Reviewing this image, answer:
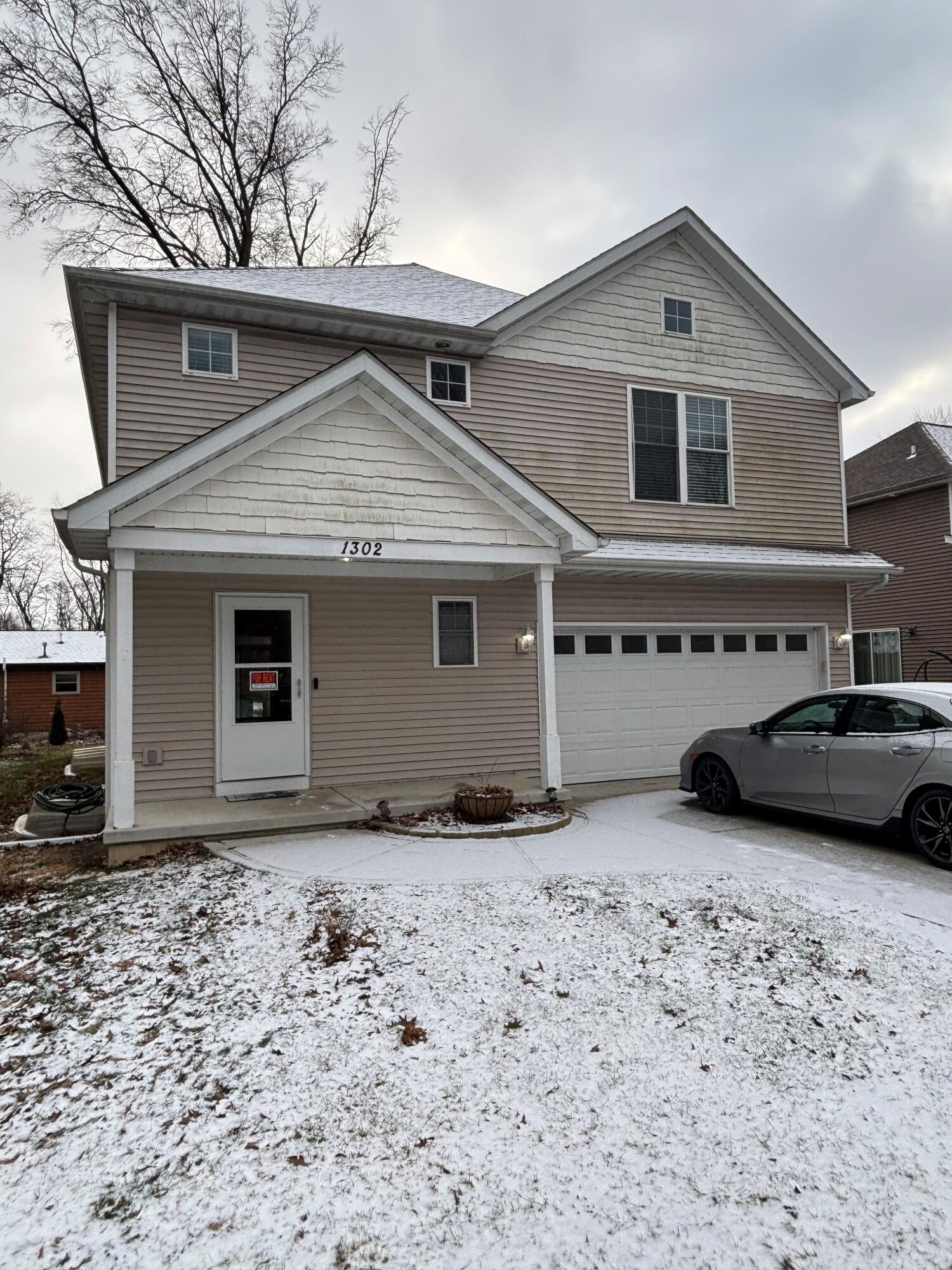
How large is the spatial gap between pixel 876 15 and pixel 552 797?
11890 mm

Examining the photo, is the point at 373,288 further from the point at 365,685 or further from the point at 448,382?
the point at 365,685

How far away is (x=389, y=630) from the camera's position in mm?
9000

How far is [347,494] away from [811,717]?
4855 millimetres

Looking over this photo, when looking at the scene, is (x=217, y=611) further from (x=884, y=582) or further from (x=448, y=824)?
(x=884, y=582)

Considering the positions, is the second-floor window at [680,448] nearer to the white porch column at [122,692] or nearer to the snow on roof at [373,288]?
the snow on roof at [373,288]

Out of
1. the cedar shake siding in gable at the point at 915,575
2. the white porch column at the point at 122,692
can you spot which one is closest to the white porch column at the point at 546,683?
the white porch column at the point at 122,692

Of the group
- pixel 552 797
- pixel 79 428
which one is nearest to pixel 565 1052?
pixel 552 797

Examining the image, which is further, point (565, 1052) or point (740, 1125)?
point (565, 1052)

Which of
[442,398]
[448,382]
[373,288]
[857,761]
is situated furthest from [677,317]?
[857,761]

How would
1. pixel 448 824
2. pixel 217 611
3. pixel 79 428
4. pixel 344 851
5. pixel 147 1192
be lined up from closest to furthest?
pixel 147 1192 → pixel 344 851 → pixel 448 824 → pixel 217 611 → pixel 79 428

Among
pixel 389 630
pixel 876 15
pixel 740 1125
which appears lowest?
pixel 740 1125

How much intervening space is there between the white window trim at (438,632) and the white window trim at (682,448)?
2884mm

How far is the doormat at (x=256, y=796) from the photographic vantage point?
25.7ft

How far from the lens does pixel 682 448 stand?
35.5 ft
